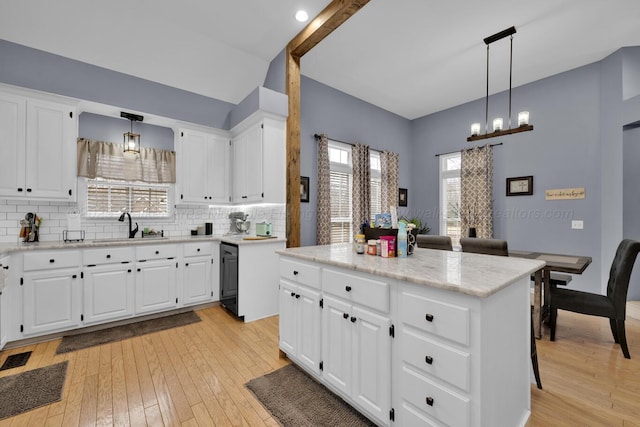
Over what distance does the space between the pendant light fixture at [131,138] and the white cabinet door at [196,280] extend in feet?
5.13

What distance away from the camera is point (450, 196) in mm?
5605

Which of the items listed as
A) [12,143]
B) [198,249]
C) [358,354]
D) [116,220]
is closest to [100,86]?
[12,143]

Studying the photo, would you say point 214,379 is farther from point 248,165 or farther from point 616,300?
point 616,300

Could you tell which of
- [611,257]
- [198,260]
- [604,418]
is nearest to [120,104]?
[198,260]

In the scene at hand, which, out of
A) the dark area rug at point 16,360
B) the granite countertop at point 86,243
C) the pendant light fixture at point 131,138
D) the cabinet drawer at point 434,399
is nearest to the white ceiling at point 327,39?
the pendant light fixture at point 131,138

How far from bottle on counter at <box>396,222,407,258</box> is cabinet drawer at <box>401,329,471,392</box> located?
668mm

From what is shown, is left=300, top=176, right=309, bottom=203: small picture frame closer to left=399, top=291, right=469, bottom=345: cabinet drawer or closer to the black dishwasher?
the black dishwasher

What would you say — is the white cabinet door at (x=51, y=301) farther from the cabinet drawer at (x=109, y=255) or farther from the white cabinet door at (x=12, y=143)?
the white cabinet door at (x=12, y=143)

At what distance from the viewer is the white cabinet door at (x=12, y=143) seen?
2.78 meters

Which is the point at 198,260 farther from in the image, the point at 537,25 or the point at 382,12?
the point at 537,25

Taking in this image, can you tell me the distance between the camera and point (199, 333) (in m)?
3.02

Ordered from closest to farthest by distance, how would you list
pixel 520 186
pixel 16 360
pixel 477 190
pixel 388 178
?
pixel 16 360, pixel 520 186, pixel 477 190, pixel 388 178

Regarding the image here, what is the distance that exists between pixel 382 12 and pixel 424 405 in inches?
142

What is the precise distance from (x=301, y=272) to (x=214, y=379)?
1105 millimetres
